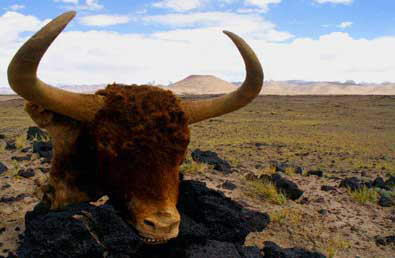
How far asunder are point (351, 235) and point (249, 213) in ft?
5.31

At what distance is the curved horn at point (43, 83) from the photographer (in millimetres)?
2967

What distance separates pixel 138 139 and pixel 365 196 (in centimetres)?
527

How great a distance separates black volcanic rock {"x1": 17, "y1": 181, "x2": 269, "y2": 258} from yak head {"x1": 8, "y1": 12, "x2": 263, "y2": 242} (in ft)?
1.95

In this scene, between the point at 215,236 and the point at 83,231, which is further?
the point at 215,236

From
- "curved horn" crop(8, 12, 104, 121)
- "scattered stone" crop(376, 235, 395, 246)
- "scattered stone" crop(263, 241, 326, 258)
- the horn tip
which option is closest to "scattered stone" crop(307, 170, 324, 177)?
"scattered stone" crop(376, 235, 395, 246)

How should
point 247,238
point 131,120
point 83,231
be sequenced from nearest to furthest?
point 131,120
point 83,231
point 247,238

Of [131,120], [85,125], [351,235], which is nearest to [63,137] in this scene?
[85,125]

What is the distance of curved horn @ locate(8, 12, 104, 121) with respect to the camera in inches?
117

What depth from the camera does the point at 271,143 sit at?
15.6 meters

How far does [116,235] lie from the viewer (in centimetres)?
442

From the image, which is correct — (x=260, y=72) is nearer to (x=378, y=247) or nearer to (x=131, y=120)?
(x=131, y=120)

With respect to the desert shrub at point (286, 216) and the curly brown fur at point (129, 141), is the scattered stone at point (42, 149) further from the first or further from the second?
the desert shrub at point (286, 216)

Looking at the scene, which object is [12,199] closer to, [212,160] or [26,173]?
[26,173]

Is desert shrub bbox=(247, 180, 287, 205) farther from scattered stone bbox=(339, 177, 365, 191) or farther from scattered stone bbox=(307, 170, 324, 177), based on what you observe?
Answer: scattered stone bbox=(307, 170, 324, 177)
